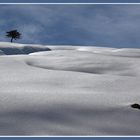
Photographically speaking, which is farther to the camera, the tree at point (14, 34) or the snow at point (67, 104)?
the tree at point (14, 34)

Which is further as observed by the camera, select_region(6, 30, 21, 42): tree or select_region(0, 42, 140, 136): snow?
select_region(6, 30, 21, 42): tree

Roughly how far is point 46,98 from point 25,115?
0.78 m

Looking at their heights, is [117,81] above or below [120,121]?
above

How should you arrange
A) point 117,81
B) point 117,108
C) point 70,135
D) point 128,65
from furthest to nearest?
point 128,65 → point 117,81 → point 117,108 → point 70,135

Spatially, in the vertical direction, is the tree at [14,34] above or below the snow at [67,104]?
above

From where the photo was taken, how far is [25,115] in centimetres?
484

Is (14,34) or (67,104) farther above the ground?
(14,34)

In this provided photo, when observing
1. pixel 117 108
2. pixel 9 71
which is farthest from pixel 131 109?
pixel 9 71

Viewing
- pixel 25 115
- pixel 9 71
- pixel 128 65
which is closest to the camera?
pixel 25 115

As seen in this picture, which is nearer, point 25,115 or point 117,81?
point 25,115

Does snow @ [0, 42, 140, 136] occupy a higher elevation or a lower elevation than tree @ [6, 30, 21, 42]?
lower

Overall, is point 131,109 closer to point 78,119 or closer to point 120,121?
point 120,121

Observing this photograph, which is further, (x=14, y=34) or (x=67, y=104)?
(x=14, y=34)

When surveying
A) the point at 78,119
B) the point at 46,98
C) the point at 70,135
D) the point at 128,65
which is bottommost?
the point at 70,135
